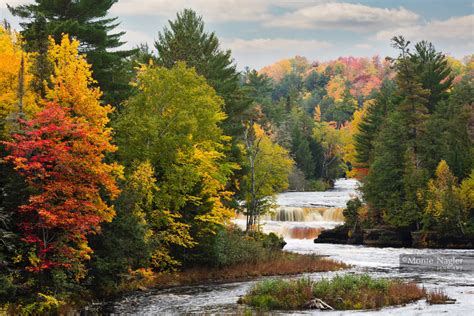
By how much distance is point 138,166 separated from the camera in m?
40.8

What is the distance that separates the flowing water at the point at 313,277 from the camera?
30.8 metres

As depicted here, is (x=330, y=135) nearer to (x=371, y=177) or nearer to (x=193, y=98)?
(x=371, y=177)

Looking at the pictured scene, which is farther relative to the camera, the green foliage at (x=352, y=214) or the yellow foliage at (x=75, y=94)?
the green foliage at (x=352, y=214)

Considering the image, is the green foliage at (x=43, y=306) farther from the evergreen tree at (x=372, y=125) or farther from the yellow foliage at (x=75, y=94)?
the evergreen tree at (x=372, y=125)

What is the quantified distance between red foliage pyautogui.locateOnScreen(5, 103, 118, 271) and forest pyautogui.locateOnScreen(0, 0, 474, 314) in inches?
3.3

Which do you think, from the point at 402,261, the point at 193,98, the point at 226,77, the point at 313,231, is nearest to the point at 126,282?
the point at 193,98

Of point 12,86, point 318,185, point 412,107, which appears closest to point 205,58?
point 412,107

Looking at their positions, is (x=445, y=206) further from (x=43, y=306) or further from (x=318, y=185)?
(x=318, y=185)

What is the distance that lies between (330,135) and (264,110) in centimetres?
1816

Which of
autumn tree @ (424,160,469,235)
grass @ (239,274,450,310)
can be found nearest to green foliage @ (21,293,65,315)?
grass @ (239,274,450,310)

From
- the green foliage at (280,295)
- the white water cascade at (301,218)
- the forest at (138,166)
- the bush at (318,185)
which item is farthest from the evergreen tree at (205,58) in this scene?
the bush at (318,185)

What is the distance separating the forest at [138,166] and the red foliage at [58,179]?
0.08 meters

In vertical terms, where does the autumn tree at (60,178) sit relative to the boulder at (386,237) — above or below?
above

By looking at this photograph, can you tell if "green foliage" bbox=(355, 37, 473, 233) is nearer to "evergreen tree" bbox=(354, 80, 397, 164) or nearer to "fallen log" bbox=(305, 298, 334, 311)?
"evergreen tree" bbox=(354, 80, 397, 164)
